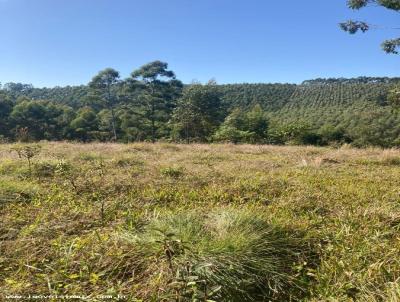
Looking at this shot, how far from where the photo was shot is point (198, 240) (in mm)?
2805

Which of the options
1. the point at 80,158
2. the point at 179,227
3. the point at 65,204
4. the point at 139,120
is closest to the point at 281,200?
the point at 179,227

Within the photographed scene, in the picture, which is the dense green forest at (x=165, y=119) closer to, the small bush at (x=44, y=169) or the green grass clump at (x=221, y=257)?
the small bush at (x=44, y=169)

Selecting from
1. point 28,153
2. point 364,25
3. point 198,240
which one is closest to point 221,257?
point 198,240

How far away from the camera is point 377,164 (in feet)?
28.2

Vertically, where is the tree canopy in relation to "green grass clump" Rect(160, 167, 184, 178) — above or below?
above

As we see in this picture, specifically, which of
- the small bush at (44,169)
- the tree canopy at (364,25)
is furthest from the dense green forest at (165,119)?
the small bush at (44,169)

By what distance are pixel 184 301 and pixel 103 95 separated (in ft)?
138

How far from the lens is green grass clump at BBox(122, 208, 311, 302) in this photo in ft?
7.61

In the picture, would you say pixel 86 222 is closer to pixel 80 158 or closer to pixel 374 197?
pixel 374 197

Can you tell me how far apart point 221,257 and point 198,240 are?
312 millimetres

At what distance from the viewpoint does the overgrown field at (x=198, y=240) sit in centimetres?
235

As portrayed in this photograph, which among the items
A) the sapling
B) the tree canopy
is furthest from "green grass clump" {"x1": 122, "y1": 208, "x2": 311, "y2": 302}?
the tree canopy

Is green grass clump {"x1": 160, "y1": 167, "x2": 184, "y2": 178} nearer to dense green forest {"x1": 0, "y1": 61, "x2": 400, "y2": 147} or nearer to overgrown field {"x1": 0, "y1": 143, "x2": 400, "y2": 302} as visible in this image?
overgrown field {"x1": 0, "y1": 143, "x2": 400, "y2": 302}

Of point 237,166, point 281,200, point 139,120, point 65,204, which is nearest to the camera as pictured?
point 65,204
